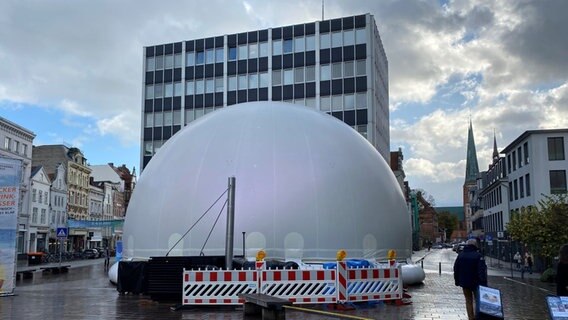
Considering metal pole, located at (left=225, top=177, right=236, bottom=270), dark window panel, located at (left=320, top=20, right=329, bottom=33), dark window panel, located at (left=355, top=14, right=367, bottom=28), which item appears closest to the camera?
metal pole, located at (left=225, top=177, right=236, bottom=270)

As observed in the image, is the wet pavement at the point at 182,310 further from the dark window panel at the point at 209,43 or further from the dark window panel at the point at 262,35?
the dark window panel at the point at 209,43

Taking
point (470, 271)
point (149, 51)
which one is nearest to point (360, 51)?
point (149, 51)

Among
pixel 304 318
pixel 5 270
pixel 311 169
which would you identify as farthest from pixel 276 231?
pixel 5 270

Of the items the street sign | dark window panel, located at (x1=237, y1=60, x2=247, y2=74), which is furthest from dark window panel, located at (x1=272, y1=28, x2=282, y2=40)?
the street sign

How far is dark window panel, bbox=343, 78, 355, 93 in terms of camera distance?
175 ft

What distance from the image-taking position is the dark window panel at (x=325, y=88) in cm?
5412

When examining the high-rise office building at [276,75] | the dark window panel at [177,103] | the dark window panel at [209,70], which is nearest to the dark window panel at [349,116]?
the high-rise office building at [276,75]

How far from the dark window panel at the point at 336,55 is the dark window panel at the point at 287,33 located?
545cm

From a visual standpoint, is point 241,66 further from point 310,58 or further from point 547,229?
point 547,229

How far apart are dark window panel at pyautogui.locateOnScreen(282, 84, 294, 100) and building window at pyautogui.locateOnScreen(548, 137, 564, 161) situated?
25.1m

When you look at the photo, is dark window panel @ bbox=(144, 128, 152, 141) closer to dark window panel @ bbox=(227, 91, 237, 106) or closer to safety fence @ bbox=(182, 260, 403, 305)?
dark window panel @ bbox=(227, 91, 237, 106)

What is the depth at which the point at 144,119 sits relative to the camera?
203ft

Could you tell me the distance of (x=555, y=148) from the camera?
43.6 metres

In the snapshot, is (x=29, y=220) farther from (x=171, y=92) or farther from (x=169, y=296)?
(x=169, y=296)
